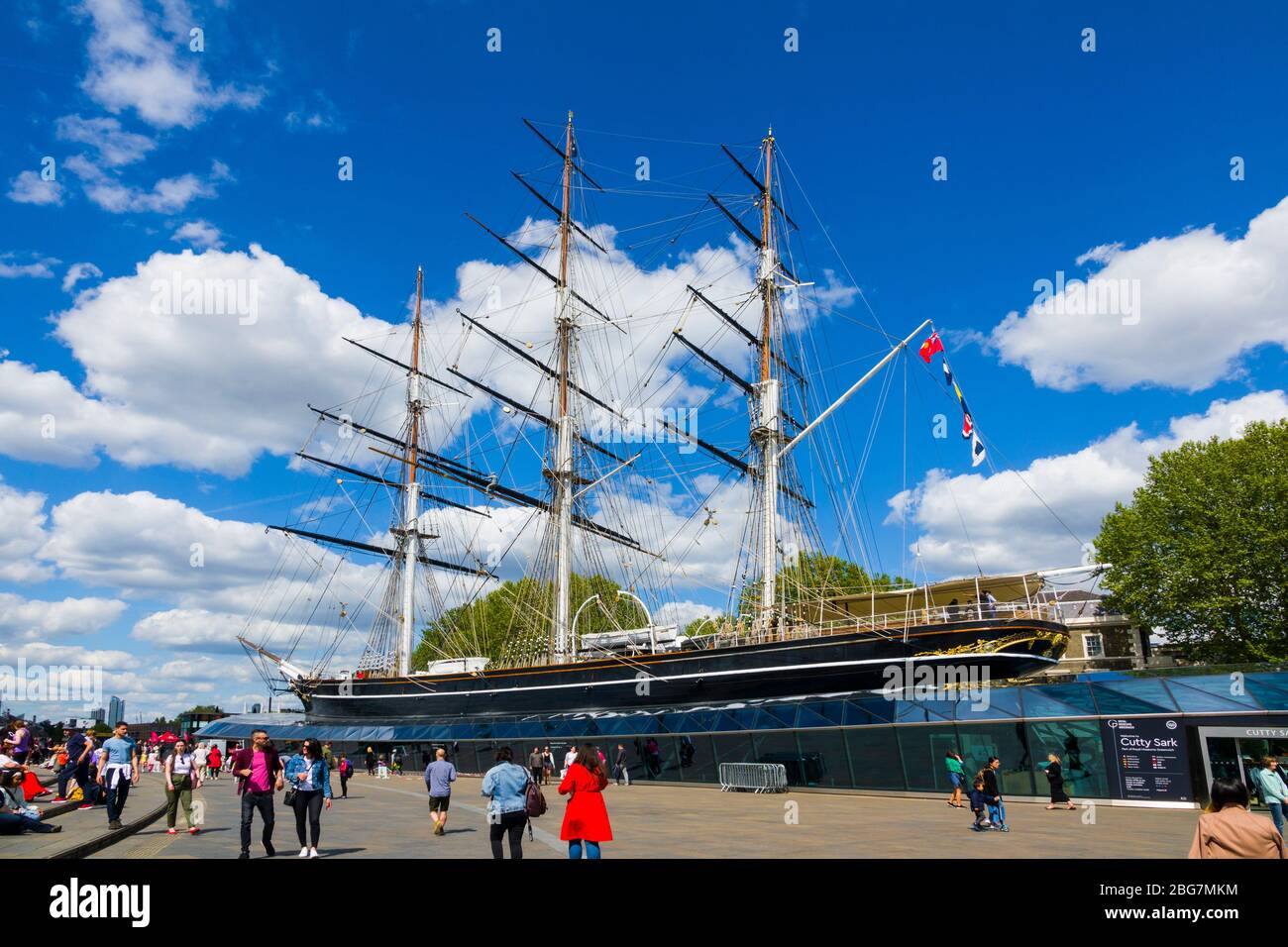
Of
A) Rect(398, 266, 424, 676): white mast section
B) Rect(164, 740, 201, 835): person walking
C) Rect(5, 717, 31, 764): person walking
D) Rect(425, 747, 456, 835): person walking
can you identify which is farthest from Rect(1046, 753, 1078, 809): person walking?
Rect(398, 266, 424, 676): white mast section

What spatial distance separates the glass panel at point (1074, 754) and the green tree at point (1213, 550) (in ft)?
73.3

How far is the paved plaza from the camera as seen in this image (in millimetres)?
11930

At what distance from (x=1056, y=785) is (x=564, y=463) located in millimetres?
37009

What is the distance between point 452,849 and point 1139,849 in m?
9.77

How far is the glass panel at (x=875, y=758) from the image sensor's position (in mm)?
23531

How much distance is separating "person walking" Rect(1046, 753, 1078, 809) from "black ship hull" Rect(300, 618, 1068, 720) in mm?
10164

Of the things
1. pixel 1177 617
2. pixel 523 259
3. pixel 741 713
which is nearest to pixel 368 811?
pixel 741 713

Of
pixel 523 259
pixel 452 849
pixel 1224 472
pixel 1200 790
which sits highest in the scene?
pixel 523 259

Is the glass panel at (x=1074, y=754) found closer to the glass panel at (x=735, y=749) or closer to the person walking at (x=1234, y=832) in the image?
the glass panel at (x=735, y=749)

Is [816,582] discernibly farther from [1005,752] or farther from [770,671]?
[1005,752]

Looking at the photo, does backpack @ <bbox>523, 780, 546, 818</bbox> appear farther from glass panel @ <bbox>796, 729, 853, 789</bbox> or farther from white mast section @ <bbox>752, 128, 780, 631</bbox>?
white mast section @ <bbox>752, 128, 780, 631</bbox>
